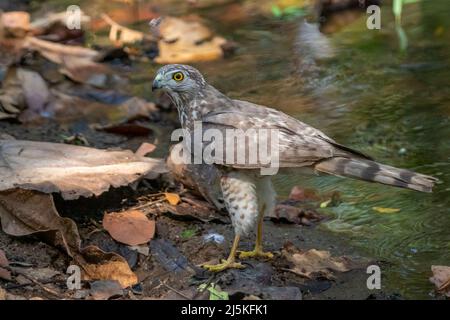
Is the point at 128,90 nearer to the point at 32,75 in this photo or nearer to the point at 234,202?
the point at 32,75

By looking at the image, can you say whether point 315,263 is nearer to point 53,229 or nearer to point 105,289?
point 105,289

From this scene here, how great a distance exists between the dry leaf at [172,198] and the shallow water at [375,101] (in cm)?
78

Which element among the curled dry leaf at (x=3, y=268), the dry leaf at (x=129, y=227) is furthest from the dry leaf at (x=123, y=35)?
the curled dry leaf at (x=3, y=268)

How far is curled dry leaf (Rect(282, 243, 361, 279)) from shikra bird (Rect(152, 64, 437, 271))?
16 cm

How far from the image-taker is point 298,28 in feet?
32.4

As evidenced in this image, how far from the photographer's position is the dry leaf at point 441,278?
4.47 m

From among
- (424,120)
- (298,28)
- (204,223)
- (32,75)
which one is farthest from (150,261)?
(298,28)

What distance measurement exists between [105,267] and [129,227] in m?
0.48

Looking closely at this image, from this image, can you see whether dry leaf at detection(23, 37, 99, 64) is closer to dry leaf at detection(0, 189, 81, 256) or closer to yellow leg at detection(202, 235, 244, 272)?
dry leaf at detection(0, 189, 81, 256)

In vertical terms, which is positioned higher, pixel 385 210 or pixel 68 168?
pixel 68 168

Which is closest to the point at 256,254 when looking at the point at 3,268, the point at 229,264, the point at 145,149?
the point at 229,264

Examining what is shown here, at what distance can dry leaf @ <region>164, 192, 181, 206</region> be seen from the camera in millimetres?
5561

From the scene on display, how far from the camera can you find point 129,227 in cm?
517
